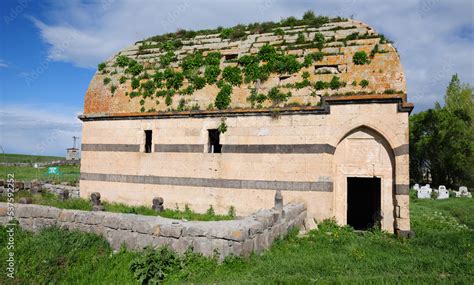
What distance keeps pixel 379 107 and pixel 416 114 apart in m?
32.8

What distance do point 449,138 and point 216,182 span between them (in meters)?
29.1

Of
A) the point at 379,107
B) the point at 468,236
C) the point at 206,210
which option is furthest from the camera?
Result: the point at 206,210

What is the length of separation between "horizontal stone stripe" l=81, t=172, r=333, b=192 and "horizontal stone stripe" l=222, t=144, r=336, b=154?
1.07 metres

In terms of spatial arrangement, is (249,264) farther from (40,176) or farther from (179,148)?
(40,176)

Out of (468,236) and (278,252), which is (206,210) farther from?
(468,236)

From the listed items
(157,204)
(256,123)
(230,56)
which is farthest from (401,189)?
(157,204)

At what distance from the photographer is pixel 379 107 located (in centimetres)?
1088

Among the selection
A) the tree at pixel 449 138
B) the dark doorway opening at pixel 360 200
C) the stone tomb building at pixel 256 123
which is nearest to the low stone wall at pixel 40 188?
the stone tomb building at pixel 256 123

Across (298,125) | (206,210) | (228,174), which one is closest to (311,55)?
(298,125)

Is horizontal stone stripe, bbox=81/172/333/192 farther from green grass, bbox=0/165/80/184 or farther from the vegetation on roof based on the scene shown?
green grass, bbox=0/165/80/184

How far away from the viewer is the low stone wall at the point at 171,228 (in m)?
6.57

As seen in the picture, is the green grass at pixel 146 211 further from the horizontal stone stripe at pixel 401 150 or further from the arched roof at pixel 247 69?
the horizontal stone stripe at pixel 401 150

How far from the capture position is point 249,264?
664cm

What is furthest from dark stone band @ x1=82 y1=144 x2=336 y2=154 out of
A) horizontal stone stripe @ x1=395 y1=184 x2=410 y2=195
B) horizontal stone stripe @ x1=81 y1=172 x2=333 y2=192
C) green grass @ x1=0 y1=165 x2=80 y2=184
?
green grass @ x1=0 y1=165 x2=80 y2=184
